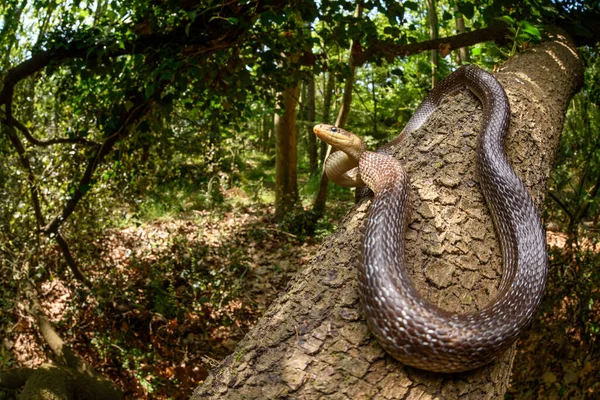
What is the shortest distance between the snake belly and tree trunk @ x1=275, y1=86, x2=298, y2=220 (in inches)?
215

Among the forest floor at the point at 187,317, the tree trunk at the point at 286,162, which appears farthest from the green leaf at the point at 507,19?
the tree trunk at the point at 286,162

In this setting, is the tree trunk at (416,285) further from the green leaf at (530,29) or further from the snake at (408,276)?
the green leaf at (530,29)

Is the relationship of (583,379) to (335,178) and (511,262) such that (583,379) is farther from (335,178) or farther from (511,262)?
(335,178)

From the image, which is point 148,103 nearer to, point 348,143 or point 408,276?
point 348,143

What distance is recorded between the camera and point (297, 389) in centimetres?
158

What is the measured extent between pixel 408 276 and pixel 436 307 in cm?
17

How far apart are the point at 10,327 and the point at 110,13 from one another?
356 centimetres

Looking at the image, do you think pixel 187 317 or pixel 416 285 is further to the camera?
pixel 187 317

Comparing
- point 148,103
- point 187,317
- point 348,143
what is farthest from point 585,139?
point 187,317

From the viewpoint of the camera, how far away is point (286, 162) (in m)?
8.19

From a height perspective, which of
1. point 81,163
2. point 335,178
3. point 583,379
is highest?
point 81,163

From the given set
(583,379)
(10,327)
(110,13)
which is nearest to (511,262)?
(583,379)

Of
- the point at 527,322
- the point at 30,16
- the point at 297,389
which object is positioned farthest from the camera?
the point at 30,16

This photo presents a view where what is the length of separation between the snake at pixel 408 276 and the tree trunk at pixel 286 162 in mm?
5168
